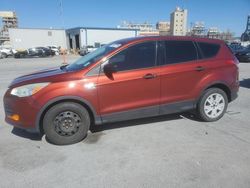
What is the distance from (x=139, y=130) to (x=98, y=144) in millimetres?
931

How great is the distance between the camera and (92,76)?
385 centimetres

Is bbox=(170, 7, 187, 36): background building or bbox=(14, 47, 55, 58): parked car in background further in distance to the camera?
bbox=(170, 7, 187, 36): background building

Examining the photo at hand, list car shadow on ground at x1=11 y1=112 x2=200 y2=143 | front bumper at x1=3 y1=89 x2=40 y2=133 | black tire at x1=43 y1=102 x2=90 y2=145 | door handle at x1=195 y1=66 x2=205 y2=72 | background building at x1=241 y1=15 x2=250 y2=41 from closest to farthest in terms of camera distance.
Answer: front bumper at x1=3 y1=89 x2=40 y2=133
black tire at x1=43 y1=102 x2=90 y2=145
car shadow on ground at x1=11 y1=112 x2=200 y2=143
door handle at x1=195 y1=66 x2=205 y2=72
background building at x1=241 y1=15 x2=250 y2=41

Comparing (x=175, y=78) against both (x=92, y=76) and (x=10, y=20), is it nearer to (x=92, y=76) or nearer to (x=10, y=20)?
(x=92, y=76)

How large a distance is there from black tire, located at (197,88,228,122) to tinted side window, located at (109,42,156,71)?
1.40 meters

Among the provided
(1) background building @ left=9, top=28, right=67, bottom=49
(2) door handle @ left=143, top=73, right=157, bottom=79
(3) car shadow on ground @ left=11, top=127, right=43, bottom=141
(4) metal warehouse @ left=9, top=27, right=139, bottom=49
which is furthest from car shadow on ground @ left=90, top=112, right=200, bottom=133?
(1) background building @ left=9, top=28, right=67, bottom=49

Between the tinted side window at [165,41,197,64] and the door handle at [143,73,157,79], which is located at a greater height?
the tinted side window at [165,41,197,64]

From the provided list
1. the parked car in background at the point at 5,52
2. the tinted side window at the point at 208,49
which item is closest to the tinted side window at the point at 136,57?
the tinted side window at the point at 208,49

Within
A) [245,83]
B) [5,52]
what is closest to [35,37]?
[5,52]

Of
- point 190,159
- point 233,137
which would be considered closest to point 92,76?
point 190,159

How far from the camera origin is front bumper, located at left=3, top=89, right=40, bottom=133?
144 inches

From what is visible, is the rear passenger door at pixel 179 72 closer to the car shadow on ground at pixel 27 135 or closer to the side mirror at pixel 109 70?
the side mirror at pixel 109 70

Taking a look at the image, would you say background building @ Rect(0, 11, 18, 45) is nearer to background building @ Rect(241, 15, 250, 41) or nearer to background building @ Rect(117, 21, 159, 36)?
background building @ Rect(117, 21, 159, 36)

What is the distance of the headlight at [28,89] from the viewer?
3.68m
